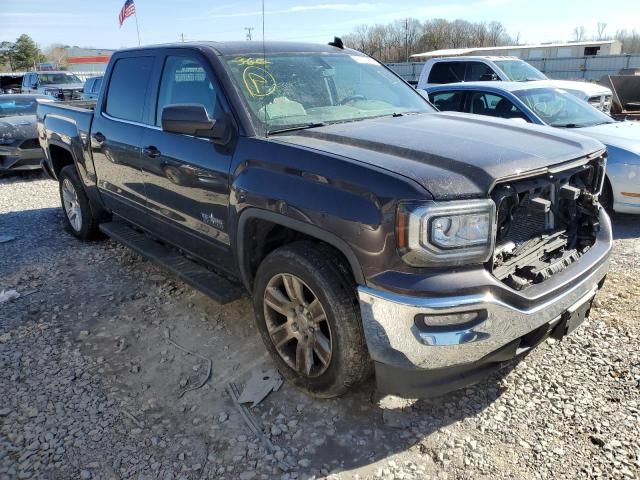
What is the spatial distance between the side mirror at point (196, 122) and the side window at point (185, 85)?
0.24 m

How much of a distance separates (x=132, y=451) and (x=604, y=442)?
7.69 feet

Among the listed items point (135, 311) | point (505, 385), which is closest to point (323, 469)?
point (505, 385)

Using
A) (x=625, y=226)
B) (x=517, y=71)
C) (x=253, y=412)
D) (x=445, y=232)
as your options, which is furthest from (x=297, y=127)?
(x=517, y=71)

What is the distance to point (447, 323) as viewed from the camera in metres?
2.24

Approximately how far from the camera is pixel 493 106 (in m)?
6.98

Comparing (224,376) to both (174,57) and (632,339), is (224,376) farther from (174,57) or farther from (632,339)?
(632,339)

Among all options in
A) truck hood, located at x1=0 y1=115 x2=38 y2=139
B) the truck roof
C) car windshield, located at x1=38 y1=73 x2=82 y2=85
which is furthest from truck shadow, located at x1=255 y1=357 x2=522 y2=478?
car windshield, located at x1=38 y1=73 x2=82 y2=85

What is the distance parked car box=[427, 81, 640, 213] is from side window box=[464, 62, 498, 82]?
3.80 meters

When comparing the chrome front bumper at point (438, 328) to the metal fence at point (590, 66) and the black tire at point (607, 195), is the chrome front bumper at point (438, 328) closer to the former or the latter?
the black tire at point (607, 195)

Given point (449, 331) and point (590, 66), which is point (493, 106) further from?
point (590, 66)

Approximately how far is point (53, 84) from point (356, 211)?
70.3ft

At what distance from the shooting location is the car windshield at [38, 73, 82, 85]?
20.1 meters

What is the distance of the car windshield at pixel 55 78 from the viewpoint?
66.0 ft

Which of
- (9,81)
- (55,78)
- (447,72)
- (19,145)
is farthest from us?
(9,81)
